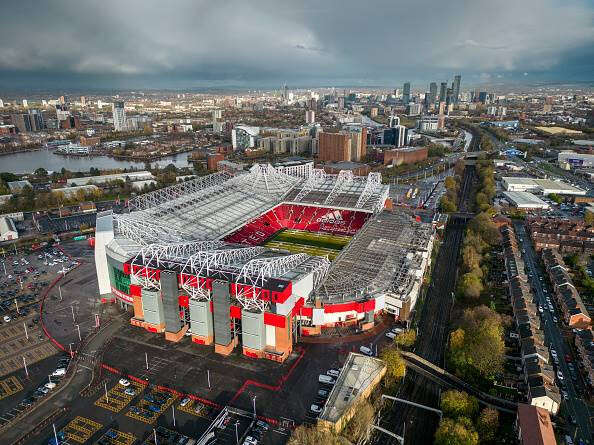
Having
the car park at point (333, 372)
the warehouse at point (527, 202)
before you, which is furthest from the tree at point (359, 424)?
the warehouse at point (527, 202)

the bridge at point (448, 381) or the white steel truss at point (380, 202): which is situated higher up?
the white steel truss at point (380, 202)

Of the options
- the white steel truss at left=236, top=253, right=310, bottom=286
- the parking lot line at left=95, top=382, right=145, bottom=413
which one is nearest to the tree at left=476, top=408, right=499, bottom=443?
the white steel truss at left=236, top=253, right=310, bottom=286

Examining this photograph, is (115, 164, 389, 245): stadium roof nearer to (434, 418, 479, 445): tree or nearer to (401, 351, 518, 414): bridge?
(401, 351, 518, 414): bridge

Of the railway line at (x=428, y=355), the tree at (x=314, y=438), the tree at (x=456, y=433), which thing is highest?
the tree at (x=314, y=438)

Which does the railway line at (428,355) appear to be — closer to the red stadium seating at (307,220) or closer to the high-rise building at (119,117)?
the red stadium seating at (307,220)

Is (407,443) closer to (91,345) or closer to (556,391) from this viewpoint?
(556,391)

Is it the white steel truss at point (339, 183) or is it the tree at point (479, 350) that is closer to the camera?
the tree at point (479, 350)
